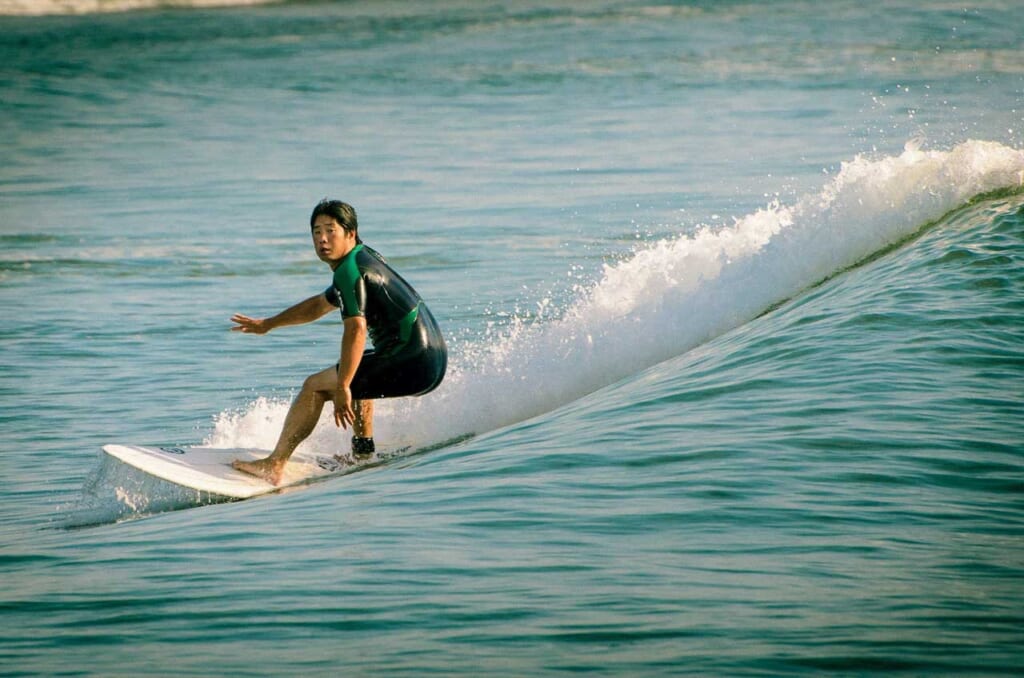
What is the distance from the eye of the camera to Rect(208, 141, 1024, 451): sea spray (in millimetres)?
10312

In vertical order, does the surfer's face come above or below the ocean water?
above

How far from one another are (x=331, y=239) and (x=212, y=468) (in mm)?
1488

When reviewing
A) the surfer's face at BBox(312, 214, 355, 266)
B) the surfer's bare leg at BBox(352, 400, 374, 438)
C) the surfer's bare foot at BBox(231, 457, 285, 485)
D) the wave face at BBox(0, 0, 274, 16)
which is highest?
the wave face at BBox(0, 0, 274, 16)

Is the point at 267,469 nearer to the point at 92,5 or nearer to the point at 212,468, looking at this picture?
the point at 212,468

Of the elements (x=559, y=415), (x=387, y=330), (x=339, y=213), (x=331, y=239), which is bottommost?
(x=559, y=415)

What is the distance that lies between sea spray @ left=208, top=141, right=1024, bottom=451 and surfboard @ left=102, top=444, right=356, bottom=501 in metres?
0.92

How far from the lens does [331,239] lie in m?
8.31

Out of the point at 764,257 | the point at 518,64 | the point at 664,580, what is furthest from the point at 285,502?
the point at 518,64

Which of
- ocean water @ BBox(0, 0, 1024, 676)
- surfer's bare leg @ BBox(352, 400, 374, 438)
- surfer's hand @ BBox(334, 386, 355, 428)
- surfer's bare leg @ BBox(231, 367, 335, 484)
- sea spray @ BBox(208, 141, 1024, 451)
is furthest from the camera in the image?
sea spray @ BBox(208, 141, 1024, 451)

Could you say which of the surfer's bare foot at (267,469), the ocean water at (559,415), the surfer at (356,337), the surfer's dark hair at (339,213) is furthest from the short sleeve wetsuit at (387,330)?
the surfer's bare foot at (267,469)

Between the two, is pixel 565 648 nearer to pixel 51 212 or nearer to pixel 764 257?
pixel 764 257

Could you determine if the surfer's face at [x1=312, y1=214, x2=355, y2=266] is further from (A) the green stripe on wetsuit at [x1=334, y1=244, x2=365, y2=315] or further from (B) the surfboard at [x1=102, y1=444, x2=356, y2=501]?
(B) the surfboard at [x1=102, y1=444, x2=356, y2=501]

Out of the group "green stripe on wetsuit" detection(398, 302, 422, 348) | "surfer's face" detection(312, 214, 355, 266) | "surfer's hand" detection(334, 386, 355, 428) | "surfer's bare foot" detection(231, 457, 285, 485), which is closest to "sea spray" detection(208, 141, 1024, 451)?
"surfer's bare foot" detection(231, 457, 285, 485)

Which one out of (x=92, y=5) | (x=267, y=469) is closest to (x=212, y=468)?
(x=267, y=469)
